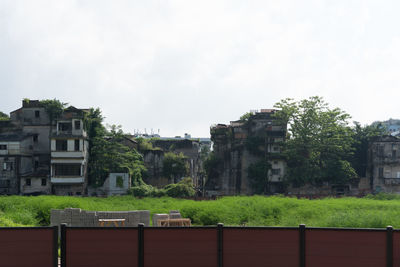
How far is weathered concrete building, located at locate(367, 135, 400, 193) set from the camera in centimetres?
5856

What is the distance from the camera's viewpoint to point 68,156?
4981cm

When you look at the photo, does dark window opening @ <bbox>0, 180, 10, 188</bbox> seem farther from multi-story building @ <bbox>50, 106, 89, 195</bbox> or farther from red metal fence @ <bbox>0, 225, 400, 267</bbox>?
red metal fence @ <bbox>0, 225, 400, 267</bbox>

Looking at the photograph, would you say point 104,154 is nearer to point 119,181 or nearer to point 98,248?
point 119,181

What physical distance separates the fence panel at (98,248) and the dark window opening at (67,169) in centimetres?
4138

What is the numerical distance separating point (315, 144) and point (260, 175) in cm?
868

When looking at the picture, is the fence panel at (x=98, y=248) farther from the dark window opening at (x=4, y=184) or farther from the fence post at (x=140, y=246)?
the dark window opening at (x=4, y=184)

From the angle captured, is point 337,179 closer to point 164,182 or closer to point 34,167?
point 164,182

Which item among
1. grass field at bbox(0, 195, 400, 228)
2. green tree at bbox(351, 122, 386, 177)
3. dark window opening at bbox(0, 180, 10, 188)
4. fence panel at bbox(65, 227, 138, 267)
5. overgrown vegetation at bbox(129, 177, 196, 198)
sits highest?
green tree at bbox(351, 122, 386, 177)

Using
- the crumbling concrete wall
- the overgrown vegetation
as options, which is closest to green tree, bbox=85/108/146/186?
the overgrown vegetation

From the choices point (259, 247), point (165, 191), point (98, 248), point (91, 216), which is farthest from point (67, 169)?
point (259, 247)

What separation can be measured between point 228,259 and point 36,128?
48082mm

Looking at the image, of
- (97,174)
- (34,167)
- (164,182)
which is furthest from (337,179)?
(34,167)

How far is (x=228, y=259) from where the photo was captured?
10867 mm

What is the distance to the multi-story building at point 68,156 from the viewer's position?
1957 inches
